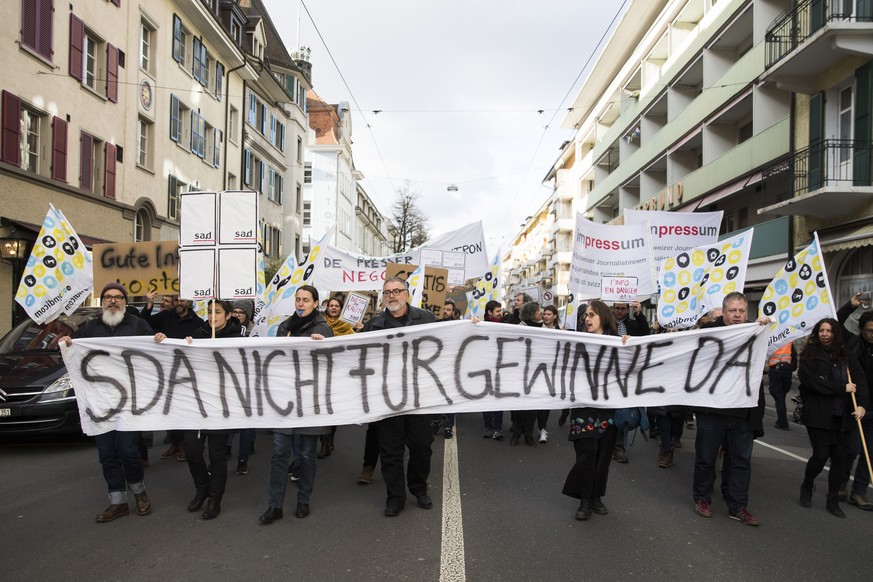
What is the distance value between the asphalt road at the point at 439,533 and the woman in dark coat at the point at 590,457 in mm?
Answer: 157

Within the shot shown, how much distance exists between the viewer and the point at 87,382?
565 cm

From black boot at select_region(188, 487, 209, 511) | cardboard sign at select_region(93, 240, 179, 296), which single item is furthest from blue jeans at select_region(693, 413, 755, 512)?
cardboard sign at select_region(93, 240, 179, 296)

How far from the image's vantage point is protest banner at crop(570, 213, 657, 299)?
1193cm

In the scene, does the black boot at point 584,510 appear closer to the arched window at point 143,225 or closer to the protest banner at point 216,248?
the protest banner at point 216,248

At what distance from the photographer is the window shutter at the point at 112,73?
2055cm

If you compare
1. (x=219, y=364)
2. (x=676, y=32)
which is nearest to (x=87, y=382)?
(x=219, y=364)

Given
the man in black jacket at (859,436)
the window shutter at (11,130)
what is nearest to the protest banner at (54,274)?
the window shutter at (11,130)

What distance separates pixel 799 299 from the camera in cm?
663

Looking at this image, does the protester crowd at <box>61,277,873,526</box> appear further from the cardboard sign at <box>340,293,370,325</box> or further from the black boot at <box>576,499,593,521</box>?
the cardboard sign at <box>340,293,370,325</box>

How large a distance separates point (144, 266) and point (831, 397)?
9348 millimetres

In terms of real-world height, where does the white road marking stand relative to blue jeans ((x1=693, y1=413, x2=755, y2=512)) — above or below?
below

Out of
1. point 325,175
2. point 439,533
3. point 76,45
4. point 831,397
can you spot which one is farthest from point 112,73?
point 325,175

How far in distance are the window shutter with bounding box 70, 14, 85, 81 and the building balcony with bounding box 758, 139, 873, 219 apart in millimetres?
19441

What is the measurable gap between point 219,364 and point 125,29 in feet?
66.1
